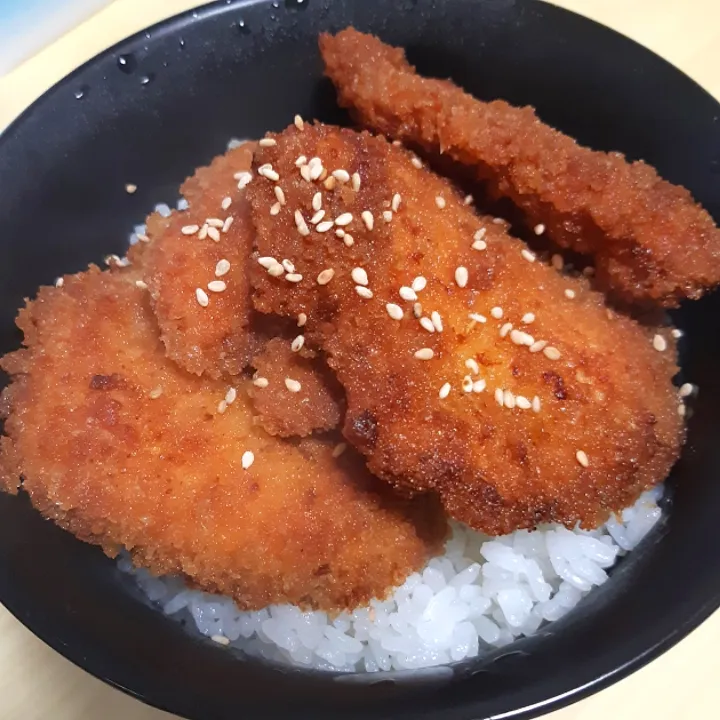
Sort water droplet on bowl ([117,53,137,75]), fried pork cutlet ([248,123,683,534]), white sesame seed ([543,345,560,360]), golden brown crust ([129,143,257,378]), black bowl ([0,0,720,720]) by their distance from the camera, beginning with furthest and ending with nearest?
water droplet on bowl ([117,53,137,75]), golden brown crust ([129,143,257,378]), white sesame seed ([543,345,560,360]), fried pork cutlet ([248,123,683,534]), black bowl ([0,0,720,720])

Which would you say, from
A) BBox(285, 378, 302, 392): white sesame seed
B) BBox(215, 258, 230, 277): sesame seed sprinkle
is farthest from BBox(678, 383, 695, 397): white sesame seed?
BBox(215, 258, 230, 277): sesame seed sprinkle

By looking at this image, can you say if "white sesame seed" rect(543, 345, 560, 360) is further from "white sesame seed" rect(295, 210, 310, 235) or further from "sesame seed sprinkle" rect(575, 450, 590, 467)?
"white sesame seed" rect(295, 210, 310, 235)

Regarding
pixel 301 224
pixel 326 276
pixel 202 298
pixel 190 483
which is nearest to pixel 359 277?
pixel 326 276

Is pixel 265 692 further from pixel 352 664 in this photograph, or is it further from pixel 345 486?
pixel 345 486

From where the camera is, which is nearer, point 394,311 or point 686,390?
point 394,311

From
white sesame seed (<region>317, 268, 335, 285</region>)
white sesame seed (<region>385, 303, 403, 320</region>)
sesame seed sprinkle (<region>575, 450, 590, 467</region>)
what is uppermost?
sesame seed sprinkle (<region>575, 450, 590, 467</region>)

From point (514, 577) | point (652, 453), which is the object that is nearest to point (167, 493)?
point (514, 577)

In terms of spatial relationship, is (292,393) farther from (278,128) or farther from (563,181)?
(278,128)
